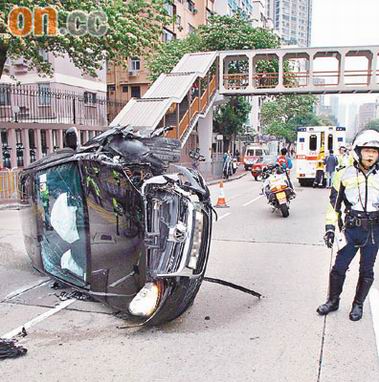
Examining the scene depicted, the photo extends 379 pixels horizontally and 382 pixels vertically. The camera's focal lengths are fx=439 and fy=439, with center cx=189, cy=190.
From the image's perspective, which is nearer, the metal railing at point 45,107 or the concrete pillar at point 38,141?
the metal railing at point 45,107

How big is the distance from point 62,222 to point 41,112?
1453cm

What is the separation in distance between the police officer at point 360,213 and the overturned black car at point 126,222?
4.45ft

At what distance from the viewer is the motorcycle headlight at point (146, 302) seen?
12.3ft

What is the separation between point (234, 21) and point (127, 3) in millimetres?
15482

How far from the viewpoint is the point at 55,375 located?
128 inches

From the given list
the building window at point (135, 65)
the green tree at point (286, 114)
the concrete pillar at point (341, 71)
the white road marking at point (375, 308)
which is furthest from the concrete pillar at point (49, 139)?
the green tree at point (286, 114)

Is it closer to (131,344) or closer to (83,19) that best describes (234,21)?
(83,19)

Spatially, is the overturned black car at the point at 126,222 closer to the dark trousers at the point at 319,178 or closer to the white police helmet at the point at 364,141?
the white police helmet at the point at 364,141

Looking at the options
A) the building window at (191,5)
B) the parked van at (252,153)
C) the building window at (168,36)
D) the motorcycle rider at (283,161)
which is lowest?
the parked van at (252,153)

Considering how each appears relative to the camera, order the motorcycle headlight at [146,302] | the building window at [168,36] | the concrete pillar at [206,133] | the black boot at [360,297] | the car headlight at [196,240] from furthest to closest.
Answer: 1. the building window at [168,36]
2. the concrete pillar at [206,133]
3. the black boot at [360,297]
4. the car headlight at [196,240]
5. the motorcycle headlight at [146,302]

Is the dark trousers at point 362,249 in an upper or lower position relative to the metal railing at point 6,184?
upper

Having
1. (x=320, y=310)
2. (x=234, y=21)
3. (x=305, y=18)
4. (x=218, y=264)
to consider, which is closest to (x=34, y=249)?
(x=218, y=264)

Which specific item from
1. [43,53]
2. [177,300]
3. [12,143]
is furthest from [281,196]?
[43,53]

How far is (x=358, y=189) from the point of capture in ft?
13.9
